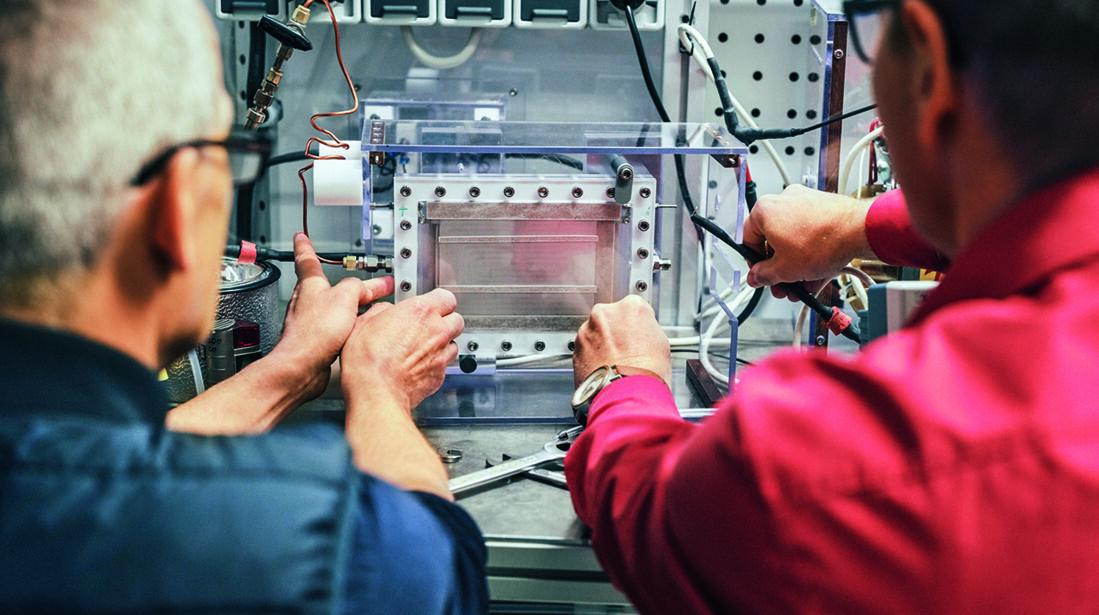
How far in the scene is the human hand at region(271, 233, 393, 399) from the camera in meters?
1.24

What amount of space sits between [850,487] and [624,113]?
1.22 m

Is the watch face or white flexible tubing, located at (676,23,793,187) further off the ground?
white flexible tubing, located at (676,23,793,187)

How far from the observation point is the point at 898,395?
0.59 metres

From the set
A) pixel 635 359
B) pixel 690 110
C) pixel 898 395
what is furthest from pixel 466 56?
pixel 898 395

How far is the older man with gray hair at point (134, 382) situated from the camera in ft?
1.83

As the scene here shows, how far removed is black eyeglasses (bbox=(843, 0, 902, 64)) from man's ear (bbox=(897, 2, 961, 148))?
0.07 metres

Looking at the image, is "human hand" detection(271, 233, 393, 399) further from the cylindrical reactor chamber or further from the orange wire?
the orange wire

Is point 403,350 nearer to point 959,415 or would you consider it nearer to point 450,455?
point 450,455

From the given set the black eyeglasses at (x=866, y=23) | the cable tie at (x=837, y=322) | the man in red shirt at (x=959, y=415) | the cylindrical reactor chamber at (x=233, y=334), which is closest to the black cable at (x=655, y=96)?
the cable tie at (x=837, y=322)

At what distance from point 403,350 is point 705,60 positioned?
75 centimetres

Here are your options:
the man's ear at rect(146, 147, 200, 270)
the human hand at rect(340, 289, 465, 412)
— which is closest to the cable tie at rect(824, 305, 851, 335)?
the human hand at rect(340, 289, 465, 412)

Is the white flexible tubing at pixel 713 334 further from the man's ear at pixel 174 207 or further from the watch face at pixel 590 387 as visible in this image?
the man's ear at pixel 174 207

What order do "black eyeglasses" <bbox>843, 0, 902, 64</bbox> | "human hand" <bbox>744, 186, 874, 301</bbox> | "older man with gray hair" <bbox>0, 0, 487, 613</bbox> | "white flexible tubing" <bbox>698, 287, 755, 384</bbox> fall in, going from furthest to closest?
"white flexible tubing" <bbox>698, 287, 755, 384</bbox>, "human hand" <bbox>744, 186, 874, 301</bbox>, "black eyeglasses" <bbox>843, 0, 902, 64</bbox>, "older man with gray hair" <bbox>0, 0, 487, 613</bbox>

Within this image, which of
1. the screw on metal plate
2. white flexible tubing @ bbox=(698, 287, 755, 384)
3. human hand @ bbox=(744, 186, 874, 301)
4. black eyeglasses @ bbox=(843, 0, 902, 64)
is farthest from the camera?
white flexible tubing @ bbox=(698, 287, 755, 384)
